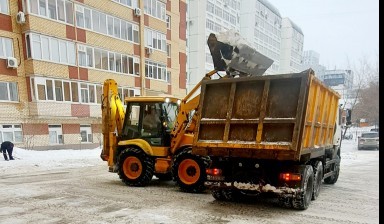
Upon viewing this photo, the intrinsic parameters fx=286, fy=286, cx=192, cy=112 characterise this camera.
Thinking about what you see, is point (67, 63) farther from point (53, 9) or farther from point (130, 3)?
point (130, 3)

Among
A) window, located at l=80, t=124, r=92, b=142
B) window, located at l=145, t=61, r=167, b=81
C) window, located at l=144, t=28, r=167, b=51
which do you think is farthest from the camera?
window, located at l=145, t=61, r=167, b=81

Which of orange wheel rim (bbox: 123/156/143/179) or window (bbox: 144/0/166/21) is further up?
window (bbox: 144/0/166/21)

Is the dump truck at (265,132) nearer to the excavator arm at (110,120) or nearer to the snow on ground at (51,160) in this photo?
the excavator arm at (110,120)

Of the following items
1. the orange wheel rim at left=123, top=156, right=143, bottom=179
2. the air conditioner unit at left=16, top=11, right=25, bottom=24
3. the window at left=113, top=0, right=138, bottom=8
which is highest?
the window at left=113, top=0, right=138, bottom=8

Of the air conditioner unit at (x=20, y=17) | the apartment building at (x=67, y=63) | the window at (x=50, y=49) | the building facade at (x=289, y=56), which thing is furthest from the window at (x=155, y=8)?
the building facade at (x=289, y=56)

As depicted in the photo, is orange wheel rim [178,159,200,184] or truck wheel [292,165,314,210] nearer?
truck wheel [292,165,314,210]

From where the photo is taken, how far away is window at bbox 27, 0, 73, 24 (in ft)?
53.4

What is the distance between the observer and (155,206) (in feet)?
17.7

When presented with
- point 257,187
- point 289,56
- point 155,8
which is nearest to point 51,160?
point 257,187

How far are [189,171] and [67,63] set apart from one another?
14.1 metres

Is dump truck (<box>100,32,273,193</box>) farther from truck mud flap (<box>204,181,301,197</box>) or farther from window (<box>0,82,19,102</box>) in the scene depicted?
window (<box>0,82,19,102</box>)

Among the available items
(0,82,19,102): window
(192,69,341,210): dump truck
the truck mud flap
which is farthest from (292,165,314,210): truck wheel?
(0,82,19,102): window

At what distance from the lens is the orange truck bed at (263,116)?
4.53 meters
